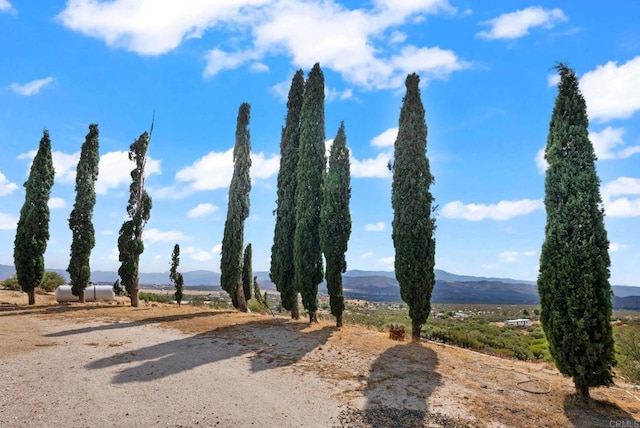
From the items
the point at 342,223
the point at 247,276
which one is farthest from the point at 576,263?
the point at 247,276

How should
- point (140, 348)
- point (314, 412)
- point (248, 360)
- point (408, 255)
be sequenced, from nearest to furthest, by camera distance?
point (314, 412)
point (248, 360)
point (140, 348)
point (408, 255)

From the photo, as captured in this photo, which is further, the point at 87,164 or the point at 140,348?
the point at 87,164

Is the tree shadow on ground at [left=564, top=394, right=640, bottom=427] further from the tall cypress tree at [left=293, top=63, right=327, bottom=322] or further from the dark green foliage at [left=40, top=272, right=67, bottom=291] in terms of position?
the dark green foliage at [left=40, top=272, right=67, bottom=291]

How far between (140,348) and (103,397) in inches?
211

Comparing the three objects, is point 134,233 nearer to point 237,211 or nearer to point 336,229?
point 237,211

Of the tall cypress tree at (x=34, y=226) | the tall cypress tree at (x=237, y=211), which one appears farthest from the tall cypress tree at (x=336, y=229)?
the tall cypress tree at (x=34, y=226)

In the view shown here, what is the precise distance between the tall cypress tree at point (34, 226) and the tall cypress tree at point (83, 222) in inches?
65.9

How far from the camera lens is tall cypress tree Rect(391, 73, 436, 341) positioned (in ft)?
53.0

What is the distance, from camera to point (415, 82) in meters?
18.0

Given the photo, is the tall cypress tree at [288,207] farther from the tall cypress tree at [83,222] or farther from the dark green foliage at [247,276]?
the tall cypress tree at [83,222]

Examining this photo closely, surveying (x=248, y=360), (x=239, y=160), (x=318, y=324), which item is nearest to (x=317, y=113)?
(x=239, y=160)

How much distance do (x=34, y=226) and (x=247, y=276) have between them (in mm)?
14363

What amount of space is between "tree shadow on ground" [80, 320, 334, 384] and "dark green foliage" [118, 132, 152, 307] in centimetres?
1289

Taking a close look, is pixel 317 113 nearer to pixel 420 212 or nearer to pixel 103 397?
pixel 420 212
